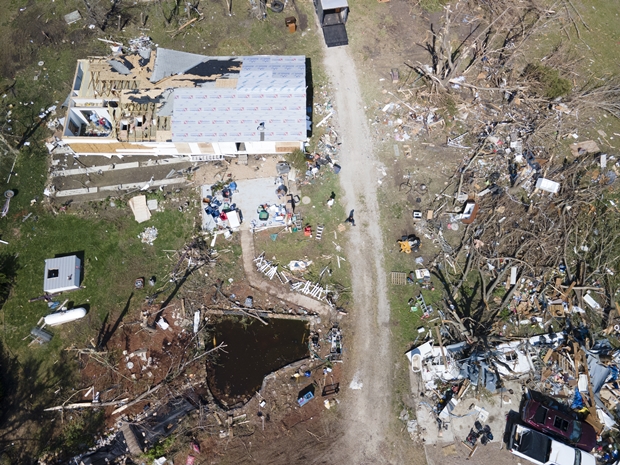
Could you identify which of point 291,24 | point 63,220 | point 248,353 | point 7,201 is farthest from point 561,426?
point 7,201

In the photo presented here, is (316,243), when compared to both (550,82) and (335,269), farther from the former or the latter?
(550,82)

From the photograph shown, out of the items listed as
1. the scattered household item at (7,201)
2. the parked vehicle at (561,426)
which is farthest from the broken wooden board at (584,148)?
the scattered household item at (7,201)

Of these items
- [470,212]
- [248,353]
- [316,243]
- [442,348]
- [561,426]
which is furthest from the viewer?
[470,212]

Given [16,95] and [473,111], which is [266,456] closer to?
[473,111]

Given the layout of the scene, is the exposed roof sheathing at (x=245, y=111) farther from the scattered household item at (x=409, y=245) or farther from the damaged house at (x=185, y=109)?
the scattered household item at (x=409, y=245)

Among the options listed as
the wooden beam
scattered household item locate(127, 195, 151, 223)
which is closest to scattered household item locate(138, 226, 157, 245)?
scattered household item locate(127, 195, 151, 223)
